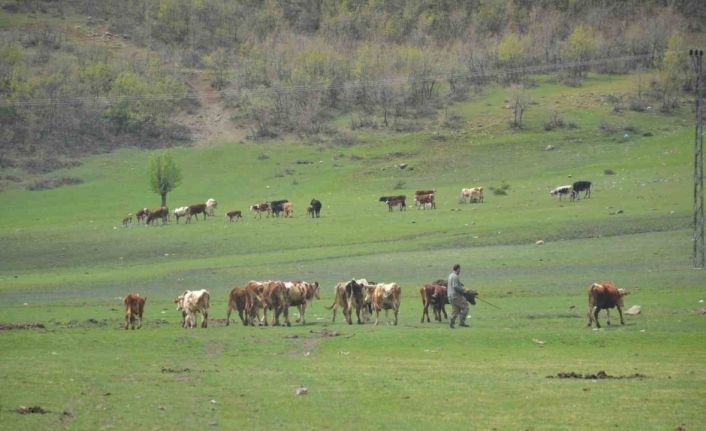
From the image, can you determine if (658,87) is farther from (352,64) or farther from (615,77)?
(352,64)

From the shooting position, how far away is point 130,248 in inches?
2299

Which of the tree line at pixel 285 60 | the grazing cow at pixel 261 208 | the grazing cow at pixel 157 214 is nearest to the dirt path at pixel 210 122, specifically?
the tree line at pixel 285 60

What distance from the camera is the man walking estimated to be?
1177 inches

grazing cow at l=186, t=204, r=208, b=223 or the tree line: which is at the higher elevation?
the tree line

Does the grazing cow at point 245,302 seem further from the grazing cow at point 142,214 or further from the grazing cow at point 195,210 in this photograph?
the grazing cow at point 142,214

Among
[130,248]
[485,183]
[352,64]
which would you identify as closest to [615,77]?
[352,64]

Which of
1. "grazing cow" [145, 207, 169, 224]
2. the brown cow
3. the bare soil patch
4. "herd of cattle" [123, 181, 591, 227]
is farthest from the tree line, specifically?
the bare soil patch

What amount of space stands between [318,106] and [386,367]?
3492 inches

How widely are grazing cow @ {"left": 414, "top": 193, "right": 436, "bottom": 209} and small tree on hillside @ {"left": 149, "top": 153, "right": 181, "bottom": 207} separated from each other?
723 inches

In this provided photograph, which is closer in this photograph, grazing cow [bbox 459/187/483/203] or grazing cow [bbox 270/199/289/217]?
grazing cow [bbox 270/199/289/217]

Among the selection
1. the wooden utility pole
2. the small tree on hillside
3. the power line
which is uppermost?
the power line

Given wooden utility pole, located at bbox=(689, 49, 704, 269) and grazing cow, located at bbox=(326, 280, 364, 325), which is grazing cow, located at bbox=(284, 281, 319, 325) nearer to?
grazing cow, located at bbox=(326, 280, 364, 325)

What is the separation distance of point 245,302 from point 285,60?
98.9m

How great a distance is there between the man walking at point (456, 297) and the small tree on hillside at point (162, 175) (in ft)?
161
